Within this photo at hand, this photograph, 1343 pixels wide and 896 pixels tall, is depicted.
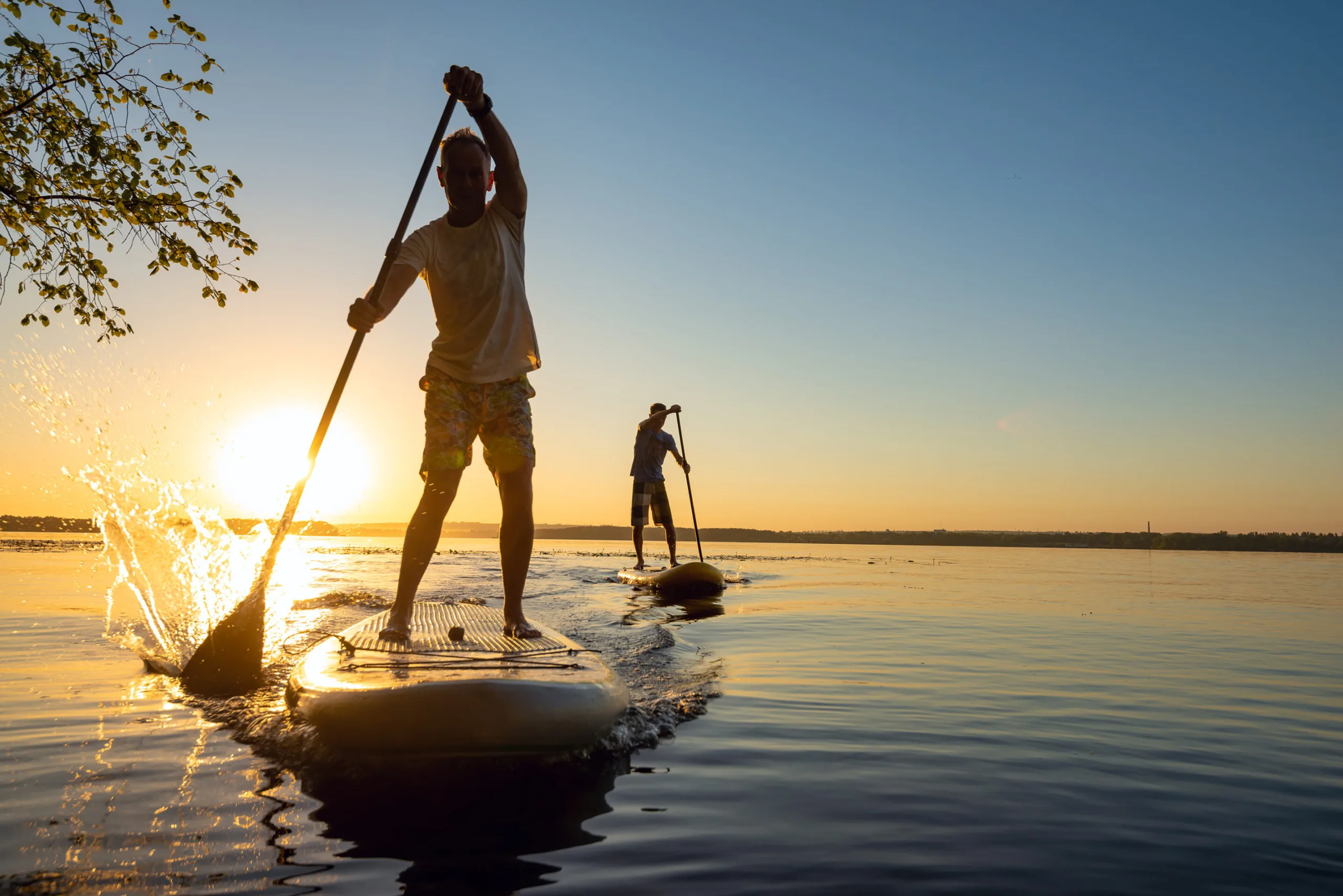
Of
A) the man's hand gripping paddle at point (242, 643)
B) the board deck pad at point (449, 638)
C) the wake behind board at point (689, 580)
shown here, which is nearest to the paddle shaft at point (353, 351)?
the man's hand gripping paddle at point (242, 643)

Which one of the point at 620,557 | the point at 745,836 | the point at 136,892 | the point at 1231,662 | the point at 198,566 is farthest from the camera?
the point at 620,557

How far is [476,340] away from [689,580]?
7831mm

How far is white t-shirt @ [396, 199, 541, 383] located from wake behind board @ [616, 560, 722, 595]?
7.49 metres

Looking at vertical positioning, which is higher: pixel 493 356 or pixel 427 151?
pixel 427 151

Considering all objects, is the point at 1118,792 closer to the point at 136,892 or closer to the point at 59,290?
the point at 136,892

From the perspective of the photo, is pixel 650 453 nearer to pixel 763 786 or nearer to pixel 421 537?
pixel 421 537

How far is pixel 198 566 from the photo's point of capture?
9.45 meters

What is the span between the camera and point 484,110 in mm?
4051

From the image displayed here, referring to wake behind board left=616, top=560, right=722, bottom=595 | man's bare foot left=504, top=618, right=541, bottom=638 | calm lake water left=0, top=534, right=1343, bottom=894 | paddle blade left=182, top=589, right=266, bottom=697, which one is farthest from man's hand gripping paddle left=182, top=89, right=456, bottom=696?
wake behind board left=616, top=560, right=722, bottom=595

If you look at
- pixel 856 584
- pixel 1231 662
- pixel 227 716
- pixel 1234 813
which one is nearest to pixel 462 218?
pixel 227 716

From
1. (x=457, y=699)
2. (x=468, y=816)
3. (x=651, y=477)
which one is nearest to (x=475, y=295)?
(x=457, y=699)

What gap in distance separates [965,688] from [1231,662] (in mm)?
2850

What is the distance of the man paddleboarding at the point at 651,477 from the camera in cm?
1437

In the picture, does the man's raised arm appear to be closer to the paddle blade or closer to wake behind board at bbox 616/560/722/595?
the paddle blade
